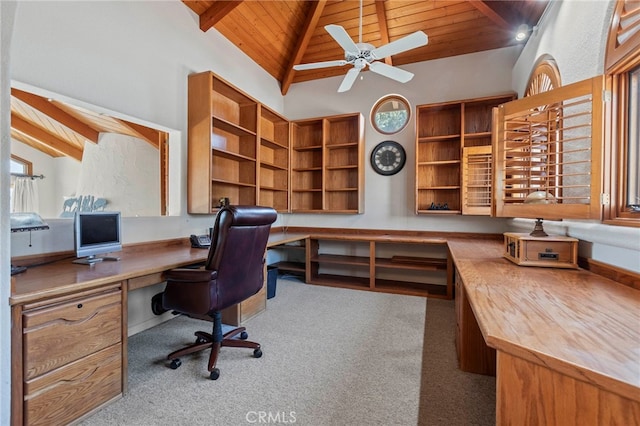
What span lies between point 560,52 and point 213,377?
367cm

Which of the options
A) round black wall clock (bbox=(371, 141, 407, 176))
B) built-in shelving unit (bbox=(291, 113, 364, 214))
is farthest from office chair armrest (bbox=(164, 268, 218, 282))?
round black wall clock (bbox=(371, 141, 407, 176))

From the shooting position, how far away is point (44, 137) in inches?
80.7

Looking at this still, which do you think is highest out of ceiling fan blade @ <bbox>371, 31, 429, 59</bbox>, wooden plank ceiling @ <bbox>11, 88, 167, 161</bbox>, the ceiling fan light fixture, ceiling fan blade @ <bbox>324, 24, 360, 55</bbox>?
the ceiling fan light fixture

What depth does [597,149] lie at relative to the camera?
159cm

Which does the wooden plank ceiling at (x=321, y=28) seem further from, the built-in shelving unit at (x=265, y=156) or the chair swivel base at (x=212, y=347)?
the chair swivel base at (x=212, y=347)

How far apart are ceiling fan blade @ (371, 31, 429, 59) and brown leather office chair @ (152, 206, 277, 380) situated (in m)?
1.89

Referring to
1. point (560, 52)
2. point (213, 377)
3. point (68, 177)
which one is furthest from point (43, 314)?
point (560, 52)

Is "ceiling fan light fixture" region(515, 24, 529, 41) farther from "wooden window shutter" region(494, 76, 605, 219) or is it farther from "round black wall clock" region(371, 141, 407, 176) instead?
"round black wall clock" region(371, 141, 407, 176)

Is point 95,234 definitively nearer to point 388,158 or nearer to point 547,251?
point 547,251

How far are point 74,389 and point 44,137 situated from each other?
67.4 inches

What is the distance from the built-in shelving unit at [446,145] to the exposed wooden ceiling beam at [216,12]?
2695mm

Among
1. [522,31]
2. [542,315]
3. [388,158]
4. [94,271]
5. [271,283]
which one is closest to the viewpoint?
[542,315]

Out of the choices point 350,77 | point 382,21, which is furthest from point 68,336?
point 382,21

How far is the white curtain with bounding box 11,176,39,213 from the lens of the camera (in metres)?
1.90
